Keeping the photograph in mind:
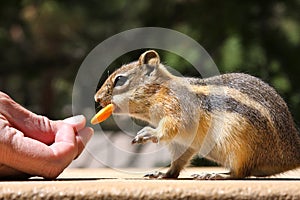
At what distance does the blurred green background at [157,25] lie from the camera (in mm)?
3436

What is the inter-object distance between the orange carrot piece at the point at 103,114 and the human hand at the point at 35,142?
8cm

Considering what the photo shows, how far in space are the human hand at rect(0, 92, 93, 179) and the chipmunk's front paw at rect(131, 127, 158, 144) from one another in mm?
103

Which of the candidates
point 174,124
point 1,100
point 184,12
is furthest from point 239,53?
point 1,100

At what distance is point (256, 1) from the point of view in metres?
3.64

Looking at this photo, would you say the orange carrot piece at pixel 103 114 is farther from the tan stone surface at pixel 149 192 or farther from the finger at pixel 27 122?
the tan stone surface at pixel 149 192

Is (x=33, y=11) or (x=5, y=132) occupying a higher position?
(x=33, y=11)

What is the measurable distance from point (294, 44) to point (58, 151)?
89.2 inches

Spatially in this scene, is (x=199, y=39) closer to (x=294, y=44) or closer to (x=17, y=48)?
(x=294, y=44)

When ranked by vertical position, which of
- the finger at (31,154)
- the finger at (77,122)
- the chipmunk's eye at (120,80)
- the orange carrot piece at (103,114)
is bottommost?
the finger at (31,154)

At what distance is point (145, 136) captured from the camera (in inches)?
Result: 64.7

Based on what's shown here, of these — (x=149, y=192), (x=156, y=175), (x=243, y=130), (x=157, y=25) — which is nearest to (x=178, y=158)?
(x=156, y=175)

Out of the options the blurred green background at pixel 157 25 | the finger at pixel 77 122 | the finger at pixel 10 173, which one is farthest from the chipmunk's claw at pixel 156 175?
the blurred green background at pixel 157 25

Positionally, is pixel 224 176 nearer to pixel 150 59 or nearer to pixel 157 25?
pixel 150 59

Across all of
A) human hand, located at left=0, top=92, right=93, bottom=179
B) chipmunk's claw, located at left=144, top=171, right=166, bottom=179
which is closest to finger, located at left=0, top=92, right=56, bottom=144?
human hand, located at left=0, top=92, right=93, bottom=179
